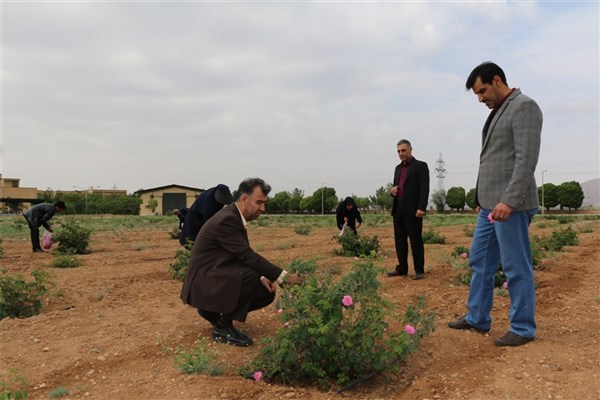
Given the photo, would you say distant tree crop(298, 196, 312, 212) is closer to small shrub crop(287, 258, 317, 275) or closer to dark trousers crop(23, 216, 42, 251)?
dark trousers crop(23, 216, 42, 251)

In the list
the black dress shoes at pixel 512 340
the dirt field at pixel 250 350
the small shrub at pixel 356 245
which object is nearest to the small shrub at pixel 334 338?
the dirt field at pixel 250 350

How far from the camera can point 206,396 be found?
2.72 m

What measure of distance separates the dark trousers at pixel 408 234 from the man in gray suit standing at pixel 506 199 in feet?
7.34

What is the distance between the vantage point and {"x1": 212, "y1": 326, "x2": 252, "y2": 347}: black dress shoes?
3754 millimetres

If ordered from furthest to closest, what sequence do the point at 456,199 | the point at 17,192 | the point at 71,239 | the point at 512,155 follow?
the point at 17,192 < the point at 456,199 < the point at 71,239 < the point at 512,155

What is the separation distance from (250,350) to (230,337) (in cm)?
21

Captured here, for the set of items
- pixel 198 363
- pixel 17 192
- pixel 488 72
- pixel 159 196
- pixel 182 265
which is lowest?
pixel 198 363

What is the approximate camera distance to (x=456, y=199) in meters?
67.3

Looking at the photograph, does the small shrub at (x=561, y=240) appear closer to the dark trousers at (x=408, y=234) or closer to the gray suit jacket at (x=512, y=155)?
the dark trousers at (x=408, y=234)

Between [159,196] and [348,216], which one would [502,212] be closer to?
[348,216]

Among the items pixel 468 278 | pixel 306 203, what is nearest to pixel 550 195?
pixel 306 203

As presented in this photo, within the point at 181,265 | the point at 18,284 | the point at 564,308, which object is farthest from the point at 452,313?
the point at 18,284

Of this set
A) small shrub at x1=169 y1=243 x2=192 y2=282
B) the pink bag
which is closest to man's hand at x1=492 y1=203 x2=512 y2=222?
small shrub at x1=169 y1=243 x2=192 y2=282

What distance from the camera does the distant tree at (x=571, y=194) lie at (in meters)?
61.8
